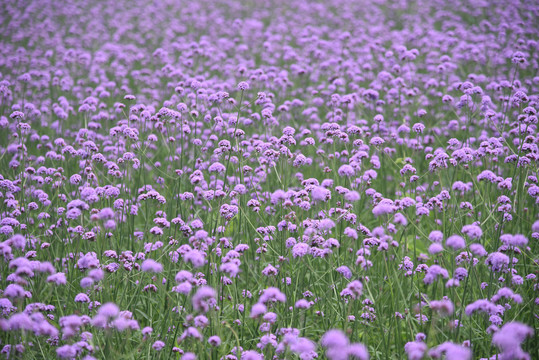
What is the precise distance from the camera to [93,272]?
8.77ft

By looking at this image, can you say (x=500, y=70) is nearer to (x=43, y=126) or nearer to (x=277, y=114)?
(x=277, y=114)

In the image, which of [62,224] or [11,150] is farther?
[11,150]

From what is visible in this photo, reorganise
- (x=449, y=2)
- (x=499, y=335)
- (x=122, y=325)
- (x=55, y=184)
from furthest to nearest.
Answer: (x=449, y=2), (x=55, y=184), (x=122, y=325), (x=499, y=335)

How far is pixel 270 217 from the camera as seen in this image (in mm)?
4715

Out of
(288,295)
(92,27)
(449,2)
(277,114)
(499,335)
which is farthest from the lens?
(449,2)

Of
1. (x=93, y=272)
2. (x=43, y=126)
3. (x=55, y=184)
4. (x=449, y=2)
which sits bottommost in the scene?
(x=43, y=126)

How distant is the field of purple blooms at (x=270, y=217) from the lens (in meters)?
3.09

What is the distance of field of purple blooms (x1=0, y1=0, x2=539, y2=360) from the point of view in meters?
3.09

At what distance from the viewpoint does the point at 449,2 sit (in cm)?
1501

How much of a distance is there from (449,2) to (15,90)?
12602 mm

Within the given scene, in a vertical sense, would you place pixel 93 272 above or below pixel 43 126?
above

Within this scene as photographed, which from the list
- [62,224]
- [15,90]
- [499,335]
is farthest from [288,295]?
[15,90]

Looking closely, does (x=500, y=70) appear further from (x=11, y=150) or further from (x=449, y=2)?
(x=11, y=150)

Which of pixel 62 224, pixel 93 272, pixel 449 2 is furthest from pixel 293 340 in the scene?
pixel 449 2
